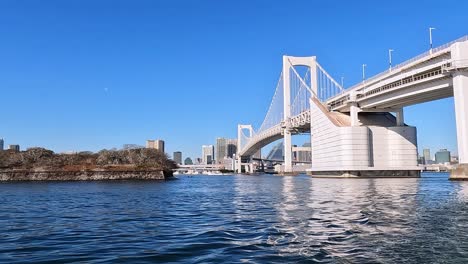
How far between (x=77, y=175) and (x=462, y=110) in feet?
272

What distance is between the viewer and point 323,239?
526 inches

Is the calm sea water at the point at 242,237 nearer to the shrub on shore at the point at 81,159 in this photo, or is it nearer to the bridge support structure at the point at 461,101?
the bridge support structure at the point at 461,101

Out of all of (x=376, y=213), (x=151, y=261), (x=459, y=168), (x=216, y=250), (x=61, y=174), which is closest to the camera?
(x=151, y=261)

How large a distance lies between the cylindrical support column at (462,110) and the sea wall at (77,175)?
67904 millimetres

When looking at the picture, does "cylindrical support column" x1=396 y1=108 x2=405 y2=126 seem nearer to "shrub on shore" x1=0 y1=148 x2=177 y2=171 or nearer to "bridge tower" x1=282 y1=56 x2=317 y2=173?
"bridge tower" x1=282 y1=56 x2=317 y2=173

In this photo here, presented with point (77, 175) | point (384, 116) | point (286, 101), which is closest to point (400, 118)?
point (384, 116)

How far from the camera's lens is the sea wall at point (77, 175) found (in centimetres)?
9962

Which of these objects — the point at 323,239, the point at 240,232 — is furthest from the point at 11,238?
the point at 323,239

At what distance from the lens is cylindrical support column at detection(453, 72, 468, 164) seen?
6172 cm

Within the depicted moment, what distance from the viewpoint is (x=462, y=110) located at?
6269 cm

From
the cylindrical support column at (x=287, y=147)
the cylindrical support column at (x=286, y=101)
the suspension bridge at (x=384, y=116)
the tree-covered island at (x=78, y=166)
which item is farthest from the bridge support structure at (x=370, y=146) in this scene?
the tree-covered island at (x=78, y=166)

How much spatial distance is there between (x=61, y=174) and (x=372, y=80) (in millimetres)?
74810

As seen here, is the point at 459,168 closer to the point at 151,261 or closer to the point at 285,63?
the point at 151,261

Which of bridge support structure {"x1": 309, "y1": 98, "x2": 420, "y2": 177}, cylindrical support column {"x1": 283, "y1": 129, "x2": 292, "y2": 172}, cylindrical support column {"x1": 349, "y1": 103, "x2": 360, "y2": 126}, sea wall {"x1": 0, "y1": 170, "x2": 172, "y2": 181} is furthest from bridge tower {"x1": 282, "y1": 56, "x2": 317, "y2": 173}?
sea wall {"x1": 0, "y1": 170, "x2": 172, "y2": 181}
